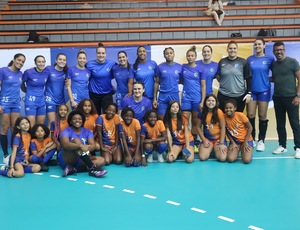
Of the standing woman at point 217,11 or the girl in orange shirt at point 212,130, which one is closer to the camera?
the girl in orange shirt at point 212,130

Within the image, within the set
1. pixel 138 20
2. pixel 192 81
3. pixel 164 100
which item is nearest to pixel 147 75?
pixel 164 100

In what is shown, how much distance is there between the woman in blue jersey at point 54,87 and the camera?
6.23 m

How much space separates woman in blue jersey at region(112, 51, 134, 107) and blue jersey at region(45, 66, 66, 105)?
0.85 meters

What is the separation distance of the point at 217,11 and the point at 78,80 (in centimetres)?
629

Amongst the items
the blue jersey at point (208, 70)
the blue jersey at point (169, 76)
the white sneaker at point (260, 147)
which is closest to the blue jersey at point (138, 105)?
the blue jersey at point (169, 76)

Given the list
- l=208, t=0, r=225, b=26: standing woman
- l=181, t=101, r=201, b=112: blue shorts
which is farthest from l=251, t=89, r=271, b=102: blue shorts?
l=208, t=0, r=225, b=26: standing woman

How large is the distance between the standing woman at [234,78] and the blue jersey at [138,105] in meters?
1.26

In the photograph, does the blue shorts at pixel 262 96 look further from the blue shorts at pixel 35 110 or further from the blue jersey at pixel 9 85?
the blue jersey at pixel 9 85

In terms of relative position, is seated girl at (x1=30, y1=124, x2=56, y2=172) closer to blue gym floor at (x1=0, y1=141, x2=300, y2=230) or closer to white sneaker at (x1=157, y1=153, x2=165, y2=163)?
blue gym floor at (x1=0, y1=141, x2=300, y2=230)

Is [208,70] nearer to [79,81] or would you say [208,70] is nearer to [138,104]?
[138,104]

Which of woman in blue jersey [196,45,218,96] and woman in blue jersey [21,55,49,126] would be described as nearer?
woman in blue jersey [21,55,49,126]

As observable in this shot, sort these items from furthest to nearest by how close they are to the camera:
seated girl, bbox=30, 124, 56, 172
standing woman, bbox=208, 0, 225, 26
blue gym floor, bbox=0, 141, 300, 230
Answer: standing woman, bbox=208, 0, 225, 26
seated girl, bbox=30, 124, 56, 172
blue gym floor, bbox=0, 141, 300, 230

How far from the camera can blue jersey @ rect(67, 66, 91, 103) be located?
20.3ft

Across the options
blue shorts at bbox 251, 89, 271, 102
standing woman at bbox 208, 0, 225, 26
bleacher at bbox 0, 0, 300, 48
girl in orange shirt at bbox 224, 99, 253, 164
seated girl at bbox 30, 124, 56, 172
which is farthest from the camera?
standing woman at bbox 208, 0, 225, 26
